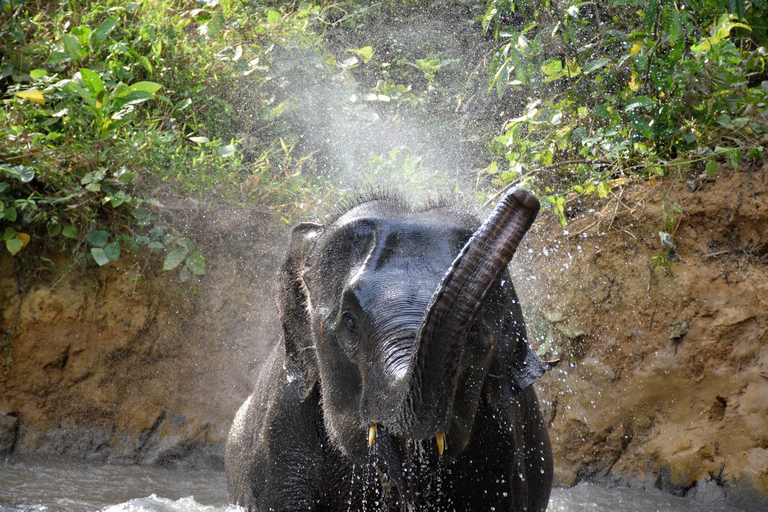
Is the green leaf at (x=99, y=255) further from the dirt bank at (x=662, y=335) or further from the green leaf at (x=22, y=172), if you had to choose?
the dirt bank at (x=662, y=335)

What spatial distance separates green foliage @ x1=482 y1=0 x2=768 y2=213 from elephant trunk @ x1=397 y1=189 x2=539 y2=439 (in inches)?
104

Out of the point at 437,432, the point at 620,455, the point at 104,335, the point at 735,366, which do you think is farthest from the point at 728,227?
the point at 104,335

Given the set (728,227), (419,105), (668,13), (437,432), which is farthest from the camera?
(419,105)

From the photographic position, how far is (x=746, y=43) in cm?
492

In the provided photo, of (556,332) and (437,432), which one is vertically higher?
(437,432)

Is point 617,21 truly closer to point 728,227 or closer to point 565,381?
point 728,227

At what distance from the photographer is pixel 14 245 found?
14.9ft

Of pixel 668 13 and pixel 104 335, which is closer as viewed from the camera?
pixel 668 13

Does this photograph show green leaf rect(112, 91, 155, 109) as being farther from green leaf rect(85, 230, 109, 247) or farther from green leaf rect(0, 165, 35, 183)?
green leaf rect(85, 230, 109, 247)

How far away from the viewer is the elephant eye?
2.12 m

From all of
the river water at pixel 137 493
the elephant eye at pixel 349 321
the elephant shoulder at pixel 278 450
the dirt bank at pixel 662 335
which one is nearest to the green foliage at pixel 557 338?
the dirt bank at pixel 662 335

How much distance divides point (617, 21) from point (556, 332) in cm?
218

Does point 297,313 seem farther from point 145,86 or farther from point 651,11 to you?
point 145,86

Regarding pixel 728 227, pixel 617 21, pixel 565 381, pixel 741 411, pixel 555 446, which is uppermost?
pixel 617 21
